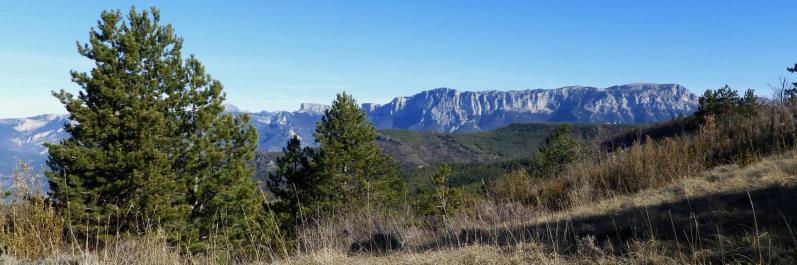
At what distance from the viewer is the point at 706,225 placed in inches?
147

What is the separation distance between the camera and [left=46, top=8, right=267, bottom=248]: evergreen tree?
569 inches

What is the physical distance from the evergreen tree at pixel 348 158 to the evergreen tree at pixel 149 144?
31.1 feet

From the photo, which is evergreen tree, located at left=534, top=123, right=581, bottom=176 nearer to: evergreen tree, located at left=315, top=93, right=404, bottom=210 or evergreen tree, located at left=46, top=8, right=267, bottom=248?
evergreen tree, located at left=315, top=93, right=404, bottom=210

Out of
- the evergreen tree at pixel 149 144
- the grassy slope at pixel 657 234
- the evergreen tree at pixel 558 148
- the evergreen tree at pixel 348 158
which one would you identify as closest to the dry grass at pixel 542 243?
the grassy slope at pixel 657 234

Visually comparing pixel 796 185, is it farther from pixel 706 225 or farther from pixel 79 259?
pixel 79 259

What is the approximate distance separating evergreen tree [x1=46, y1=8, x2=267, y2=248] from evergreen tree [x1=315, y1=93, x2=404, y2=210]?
9467 millimetres

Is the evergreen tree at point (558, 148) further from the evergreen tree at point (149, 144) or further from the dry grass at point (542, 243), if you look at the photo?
the dry grass at point (542, 243)

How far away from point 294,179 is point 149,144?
14218 mm

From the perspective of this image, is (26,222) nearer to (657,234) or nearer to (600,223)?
(600,223)

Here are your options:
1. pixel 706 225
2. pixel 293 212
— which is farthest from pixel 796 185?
pixel 293 212

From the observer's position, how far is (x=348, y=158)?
2939 centimetres

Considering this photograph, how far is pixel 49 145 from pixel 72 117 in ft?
3.97

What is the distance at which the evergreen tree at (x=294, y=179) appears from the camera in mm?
27531

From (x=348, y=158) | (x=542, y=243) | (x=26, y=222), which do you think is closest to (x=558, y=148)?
(x=348, y=158)
